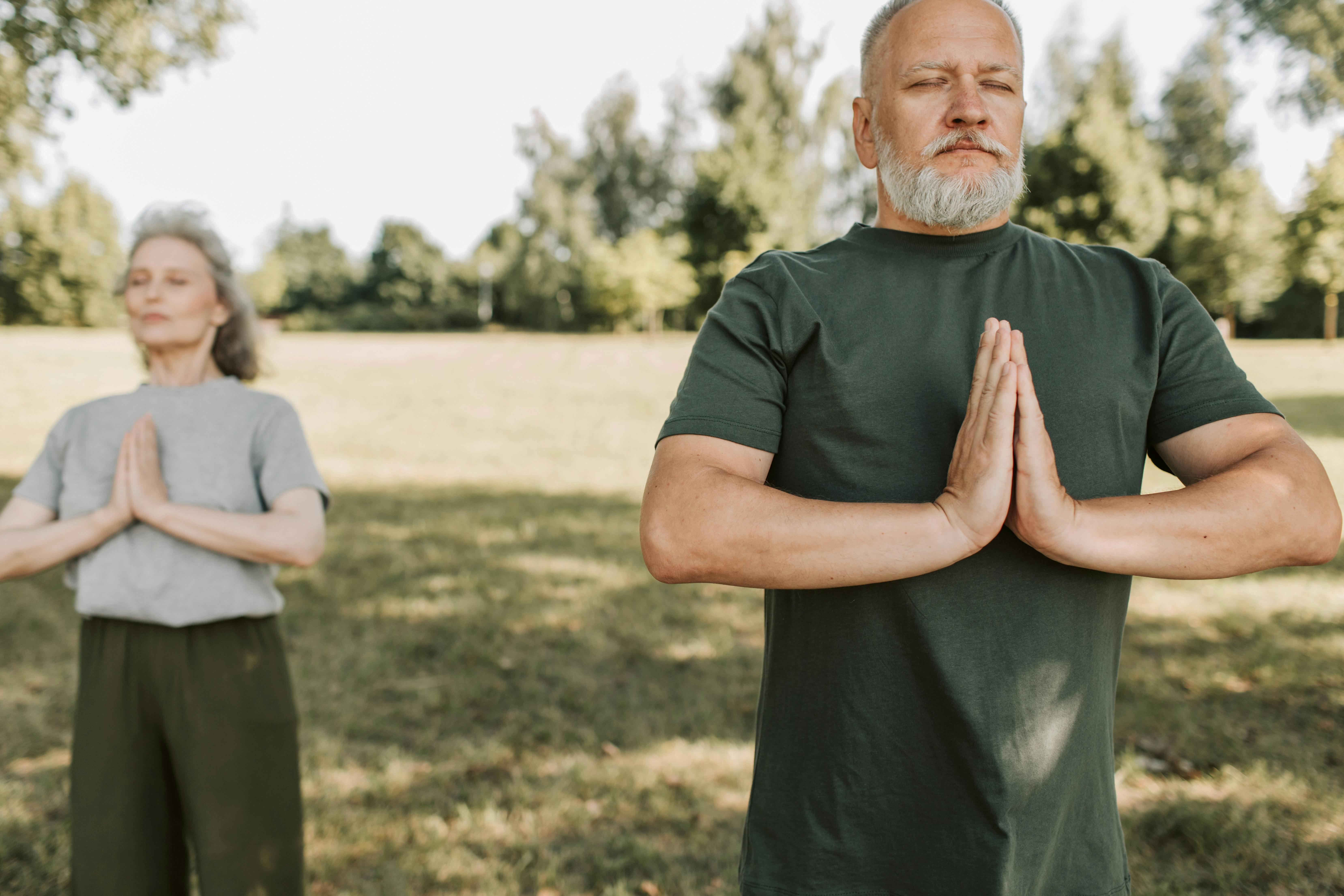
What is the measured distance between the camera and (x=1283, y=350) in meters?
27.4

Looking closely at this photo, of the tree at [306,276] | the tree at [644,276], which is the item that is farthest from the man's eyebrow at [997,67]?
the tree at [306,276]

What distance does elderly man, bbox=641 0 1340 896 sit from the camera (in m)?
1.33

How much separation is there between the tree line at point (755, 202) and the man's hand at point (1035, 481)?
9.22 ft

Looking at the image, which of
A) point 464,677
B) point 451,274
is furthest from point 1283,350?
point 451,274

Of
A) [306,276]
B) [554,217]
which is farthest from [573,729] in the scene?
[306,276]

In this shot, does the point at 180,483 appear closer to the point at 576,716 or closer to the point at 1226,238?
the point at 576,716

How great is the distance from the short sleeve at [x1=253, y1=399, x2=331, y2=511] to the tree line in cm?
84

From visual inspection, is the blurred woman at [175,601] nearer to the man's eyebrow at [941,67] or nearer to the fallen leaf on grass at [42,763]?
the man's eyebrow at [941,67]

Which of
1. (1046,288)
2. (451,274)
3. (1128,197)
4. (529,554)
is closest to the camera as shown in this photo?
(1046,288)

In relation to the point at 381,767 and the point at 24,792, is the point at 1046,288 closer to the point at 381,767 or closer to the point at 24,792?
the point at 381,767

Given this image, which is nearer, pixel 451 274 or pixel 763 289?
pixel 763 289

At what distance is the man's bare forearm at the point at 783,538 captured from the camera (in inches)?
50.6

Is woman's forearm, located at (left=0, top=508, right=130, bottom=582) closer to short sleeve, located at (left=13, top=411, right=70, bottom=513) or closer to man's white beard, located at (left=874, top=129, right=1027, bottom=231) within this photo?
short sleeve, located at (left=13, top=411, right=70, bottom=513)

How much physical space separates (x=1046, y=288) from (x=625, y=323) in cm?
4556
